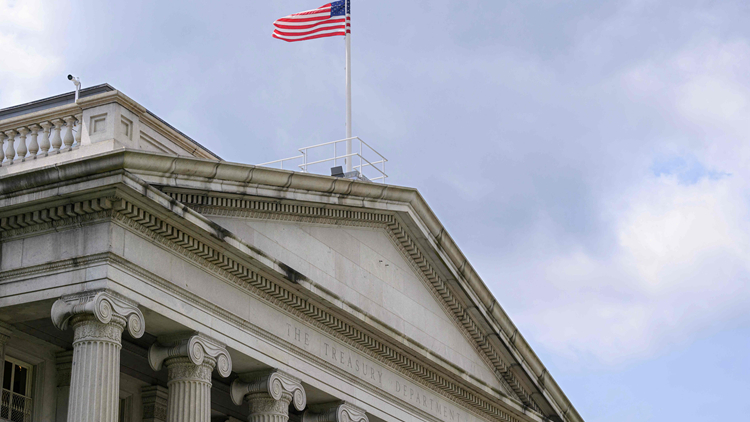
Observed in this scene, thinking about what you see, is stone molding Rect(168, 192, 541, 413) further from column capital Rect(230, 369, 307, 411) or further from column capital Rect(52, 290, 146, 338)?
column capital Rect(230, 369, 307, 411)

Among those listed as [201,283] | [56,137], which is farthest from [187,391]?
[56,137]

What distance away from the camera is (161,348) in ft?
76.5

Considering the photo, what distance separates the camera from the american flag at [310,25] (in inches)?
1401

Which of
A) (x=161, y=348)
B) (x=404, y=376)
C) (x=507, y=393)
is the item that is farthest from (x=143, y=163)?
(x=507, y=393)

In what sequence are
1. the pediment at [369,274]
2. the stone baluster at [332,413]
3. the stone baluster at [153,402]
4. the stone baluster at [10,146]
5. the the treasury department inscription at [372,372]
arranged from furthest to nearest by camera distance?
the stone baluster at [332,413] → the stone baluster at [153,402] → the the treasury department inscription at [372,372] → the pediment at [369,274] → the stone baluster at [10,146]

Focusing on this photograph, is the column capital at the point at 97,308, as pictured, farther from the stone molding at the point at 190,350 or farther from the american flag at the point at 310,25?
the american flag at the point at 310,25

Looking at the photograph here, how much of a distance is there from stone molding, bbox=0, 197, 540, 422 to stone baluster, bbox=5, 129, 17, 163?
7.21 feet

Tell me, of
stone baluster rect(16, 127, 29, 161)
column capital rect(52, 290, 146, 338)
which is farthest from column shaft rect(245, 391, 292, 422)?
stone baluster rect(16, 127, 29, 161)

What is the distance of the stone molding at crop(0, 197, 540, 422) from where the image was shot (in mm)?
21438

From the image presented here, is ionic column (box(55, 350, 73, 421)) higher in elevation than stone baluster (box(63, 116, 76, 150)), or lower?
lower

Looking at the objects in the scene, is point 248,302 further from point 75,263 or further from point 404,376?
point 404,376

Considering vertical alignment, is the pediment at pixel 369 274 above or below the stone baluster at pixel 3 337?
above

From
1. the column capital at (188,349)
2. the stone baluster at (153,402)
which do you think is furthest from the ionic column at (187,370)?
the stone baluster at (153,402)

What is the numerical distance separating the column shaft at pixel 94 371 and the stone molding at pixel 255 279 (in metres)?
2.02
